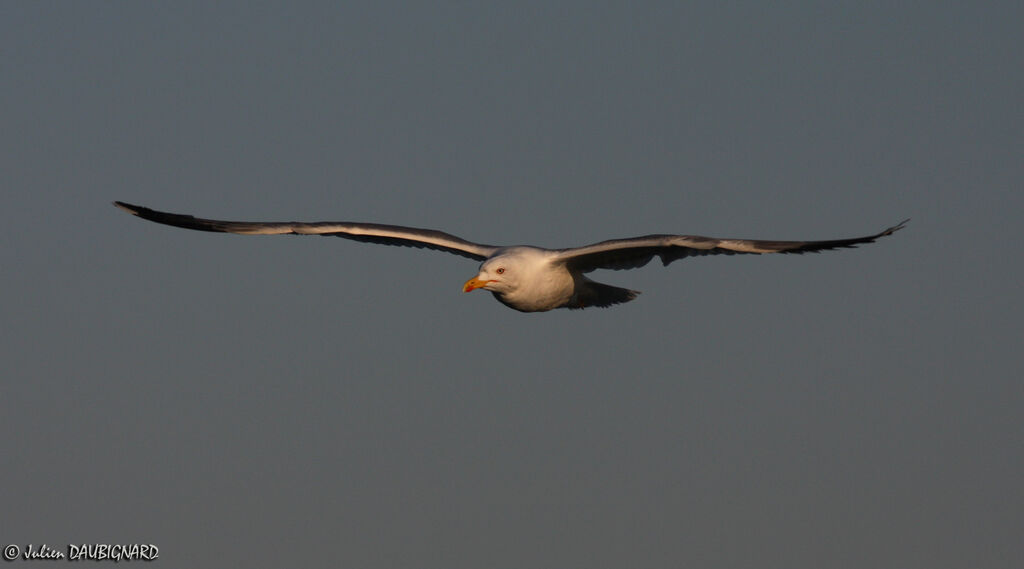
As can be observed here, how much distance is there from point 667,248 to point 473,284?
2.99 m

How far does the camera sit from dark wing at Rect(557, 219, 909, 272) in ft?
64.1

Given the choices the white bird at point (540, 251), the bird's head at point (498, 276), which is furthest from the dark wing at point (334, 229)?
the bird's head at point (498, 276)

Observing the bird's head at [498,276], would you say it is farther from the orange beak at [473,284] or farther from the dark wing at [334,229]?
the dark wing at [334,229]

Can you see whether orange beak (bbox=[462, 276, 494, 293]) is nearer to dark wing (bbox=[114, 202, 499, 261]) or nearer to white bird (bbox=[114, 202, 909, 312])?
white bird (bbox=[114, 202, 909, 312])

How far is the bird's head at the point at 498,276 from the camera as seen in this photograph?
21.1m

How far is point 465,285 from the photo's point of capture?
21062 mm

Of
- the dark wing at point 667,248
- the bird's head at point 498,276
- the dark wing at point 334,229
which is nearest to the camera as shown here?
the dark wing at point 667,248

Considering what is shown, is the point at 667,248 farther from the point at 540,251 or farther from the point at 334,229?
the point at 334,229

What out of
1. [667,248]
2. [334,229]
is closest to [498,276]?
[667,248]

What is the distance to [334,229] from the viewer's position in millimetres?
24094

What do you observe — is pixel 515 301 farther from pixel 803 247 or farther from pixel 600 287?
pixel 803 247

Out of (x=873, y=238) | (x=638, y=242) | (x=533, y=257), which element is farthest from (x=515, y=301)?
(x=873, y=238)

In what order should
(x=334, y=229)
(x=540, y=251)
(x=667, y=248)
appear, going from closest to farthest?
1. (x=667, y=248)
2. (x=540, y=251)
3. (x=334, y=229)

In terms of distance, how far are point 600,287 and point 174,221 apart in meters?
7.57
